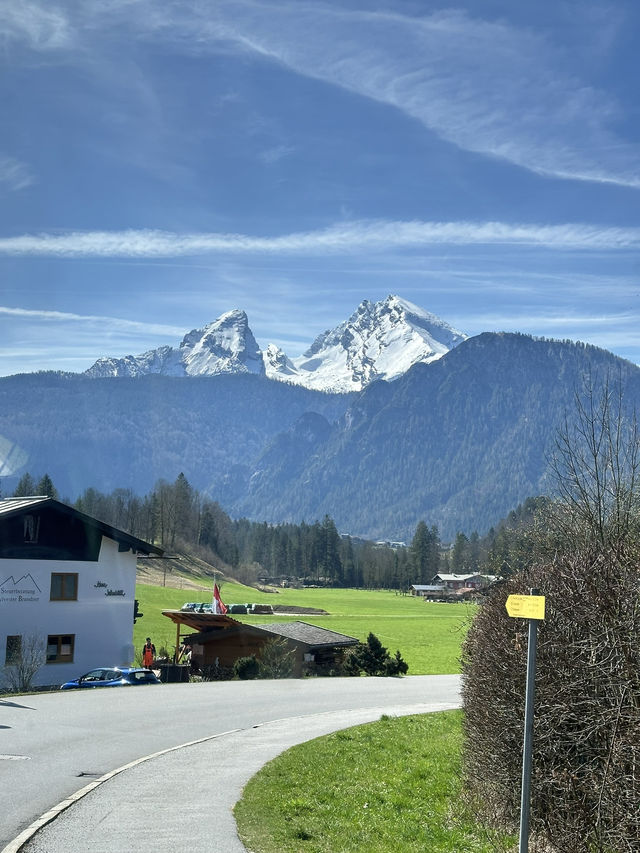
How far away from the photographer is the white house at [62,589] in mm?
38625

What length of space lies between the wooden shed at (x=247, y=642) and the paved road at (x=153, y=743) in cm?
783

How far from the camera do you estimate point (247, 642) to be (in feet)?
145

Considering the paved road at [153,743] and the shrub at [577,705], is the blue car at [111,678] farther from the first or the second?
the shrub at [577,705]

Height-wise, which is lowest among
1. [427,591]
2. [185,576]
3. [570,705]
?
[427,591]

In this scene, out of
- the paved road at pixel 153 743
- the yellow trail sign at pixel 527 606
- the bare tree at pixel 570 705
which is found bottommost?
the paved road at pixel 153 743

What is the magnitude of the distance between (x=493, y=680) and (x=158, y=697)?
729 inches

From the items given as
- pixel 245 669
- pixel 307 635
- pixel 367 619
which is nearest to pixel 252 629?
pixel 307 635

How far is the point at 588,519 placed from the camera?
16.5 metres

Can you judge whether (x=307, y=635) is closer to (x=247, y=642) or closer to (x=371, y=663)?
(x=247, y=642)

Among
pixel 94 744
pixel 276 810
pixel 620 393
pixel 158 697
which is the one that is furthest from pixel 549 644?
pixel 158 697

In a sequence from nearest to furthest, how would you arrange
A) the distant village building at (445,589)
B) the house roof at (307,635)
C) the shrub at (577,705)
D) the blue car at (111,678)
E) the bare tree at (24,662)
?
the shrub at (577,705) < the blue car at (111,678) < the bare tree at (24,662) < the house roof at (307,635) < the distant village building at (445,589)

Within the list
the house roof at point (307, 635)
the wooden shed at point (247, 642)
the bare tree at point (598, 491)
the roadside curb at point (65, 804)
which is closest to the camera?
the roadside curb at point (65, 804)

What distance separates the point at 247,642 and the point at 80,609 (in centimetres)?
809

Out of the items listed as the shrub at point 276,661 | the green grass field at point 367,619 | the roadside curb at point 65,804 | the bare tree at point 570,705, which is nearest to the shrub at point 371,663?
the green grass field at point 367,619
